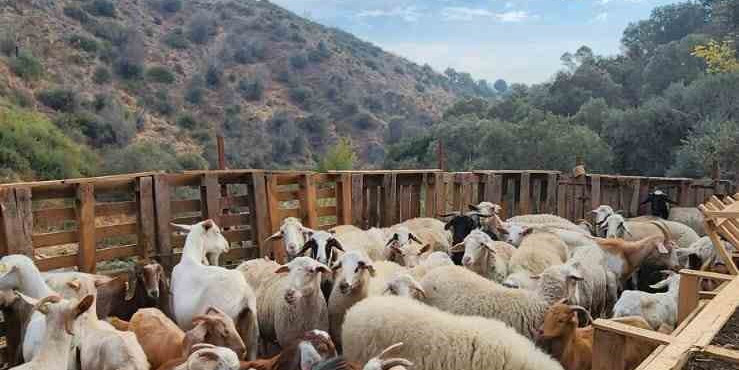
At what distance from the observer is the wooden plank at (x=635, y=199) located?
11.9 metres

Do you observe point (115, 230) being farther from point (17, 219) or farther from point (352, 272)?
point (352, 272)

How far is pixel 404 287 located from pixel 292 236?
7.78 ft

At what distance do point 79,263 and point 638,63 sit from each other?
35.6 metres

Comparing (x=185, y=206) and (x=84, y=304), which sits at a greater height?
(x=185, y=206)

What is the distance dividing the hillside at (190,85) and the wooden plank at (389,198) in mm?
13412

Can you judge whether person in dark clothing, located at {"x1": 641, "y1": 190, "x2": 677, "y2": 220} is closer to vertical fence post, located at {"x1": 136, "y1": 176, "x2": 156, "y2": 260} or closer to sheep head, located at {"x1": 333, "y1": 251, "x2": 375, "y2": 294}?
sheep head, located at {"x1": 333, "y1": 251, "x2": 375, "y2": 294}

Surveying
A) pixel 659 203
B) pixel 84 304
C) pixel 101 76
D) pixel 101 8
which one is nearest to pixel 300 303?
pixel 84 304

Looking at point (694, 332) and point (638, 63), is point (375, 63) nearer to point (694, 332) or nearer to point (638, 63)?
point (638, 63)

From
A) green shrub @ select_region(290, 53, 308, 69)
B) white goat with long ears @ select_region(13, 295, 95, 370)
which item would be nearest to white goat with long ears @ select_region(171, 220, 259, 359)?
white goat with long ears @ select_region(13, 295, 95, 370)

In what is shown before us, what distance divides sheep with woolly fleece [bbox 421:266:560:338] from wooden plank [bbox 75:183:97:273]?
3729 mm

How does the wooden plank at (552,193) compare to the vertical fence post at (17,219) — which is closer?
the vertical fence post at (17,219)

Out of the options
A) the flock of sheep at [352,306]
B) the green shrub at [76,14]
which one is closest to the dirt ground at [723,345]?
the flock of sheep at [352,306]

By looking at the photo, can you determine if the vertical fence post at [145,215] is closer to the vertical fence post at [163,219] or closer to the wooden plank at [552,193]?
the vertical fence post at [163,219]

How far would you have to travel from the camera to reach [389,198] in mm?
9859
